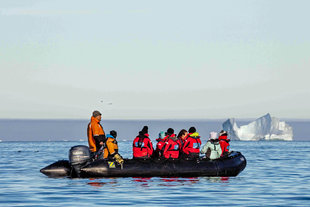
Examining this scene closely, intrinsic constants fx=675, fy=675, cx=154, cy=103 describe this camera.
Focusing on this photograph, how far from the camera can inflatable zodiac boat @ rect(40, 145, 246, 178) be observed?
85.3ft

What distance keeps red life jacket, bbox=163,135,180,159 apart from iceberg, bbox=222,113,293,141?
162 m

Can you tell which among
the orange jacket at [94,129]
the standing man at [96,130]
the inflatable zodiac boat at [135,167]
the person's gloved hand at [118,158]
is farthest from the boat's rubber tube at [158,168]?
the orange jacket at [94,129]

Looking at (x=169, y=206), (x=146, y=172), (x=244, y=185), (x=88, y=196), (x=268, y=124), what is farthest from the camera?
(x=268, y=124)

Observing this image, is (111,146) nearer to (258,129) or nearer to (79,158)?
(79,158)

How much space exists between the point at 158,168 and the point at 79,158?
3181 millimetres

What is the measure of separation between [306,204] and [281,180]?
8.92 m

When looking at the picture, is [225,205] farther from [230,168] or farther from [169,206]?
[230,168]

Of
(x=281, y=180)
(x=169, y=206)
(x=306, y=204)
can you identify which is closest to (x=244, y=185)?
(x=281, y=180)

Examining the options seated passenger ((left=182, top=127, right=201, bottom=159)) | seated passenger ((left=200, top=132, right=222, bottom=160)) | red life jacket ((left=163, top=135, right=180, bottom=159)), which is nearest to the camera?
red life jacket ((left=163, top=135, right=180, bottom=159))

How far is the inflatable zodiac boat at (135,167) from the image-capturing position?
85.3 ft

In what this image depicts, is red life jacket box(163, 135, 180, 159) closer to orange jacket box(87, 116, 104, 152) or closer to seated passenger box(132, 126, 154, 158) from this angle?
seated passenger box(132, 126, 154, 158)

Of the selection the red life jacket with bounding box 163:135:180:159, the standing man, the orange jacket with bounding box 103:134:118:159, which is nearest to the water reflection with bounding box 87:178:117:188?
the orange jacket with bounding box 103:134:118:159

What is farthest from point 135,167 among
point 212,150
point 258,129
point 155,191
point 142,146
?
point 258,129

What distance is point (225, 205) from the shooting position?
61.2ft
